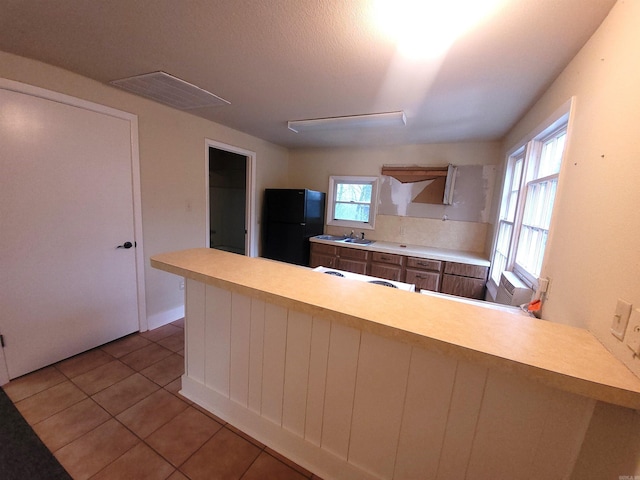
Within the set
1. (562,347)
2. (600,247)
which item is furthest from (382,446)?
(600,247)

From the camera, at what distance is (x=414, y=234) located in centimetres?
373

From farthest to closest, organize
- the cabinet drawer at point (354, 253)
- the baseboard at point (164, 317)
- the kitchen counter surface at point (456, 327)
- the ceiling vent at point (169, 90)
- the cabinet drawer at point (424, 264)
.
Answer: the cabinet drawer at point (354, 253) < the cabinet drawer at point (424, 264) < the baseboard at point (164, 317) < the ceiling vent at point (169, 90) < the kitchen counter surface at point (456, 327)

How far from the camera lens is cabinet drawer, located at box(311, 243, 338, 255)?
12.2 feet

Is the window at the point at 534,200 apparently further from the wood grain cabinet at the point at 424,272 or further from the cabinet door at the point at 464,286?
the wood grain cabinet at the point at 424,272

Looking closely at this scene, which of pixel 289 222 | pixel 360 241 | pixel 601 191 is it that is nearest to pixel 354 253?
pixel 360 241

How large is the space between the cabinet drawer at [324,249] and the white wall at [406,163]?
22.1 inches

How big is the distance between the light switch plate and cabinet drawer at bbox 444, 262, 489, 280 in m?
2.23

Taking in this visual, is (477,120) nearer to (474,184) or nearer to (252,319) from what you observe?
(474,184)

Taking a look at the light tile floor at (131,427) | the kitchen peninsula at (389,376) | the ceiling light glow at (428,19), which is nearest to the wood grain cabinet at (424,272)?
the kitchen peninsula at (389,376)

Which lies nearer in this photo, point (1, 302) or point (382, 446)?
point (382, 446)

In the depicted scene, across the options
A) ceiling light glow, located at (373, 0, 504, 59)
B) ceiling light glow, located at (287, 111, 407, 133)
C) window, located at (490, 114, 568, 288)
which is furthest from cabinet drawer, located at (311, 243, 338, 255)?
ceiling light glow, located at (373, 0, 504, 59)

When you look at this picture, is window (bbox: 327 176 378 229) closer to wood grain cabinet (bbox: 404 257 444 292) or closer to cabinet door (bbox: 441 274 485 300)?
wood grain cabinet (bbox: 404 257 444 292)

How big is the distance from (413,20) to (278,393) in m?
1.98

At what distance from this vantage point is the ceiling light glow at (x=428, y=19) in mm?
1059
